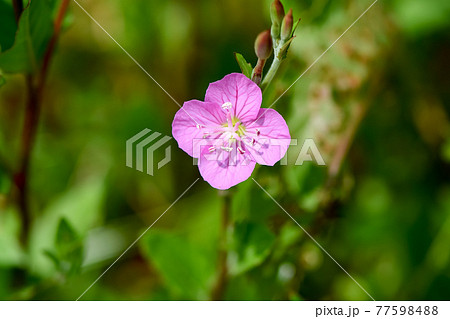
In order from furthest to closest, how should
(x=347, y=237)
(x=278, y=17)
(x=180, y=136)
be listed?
(x=347, y=237), (x=180, y=136), (x=278, y=17)

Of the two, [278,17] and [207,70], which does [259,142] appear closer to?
[278,17]

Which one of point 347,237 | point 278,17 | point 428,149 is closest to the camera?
point 278,17

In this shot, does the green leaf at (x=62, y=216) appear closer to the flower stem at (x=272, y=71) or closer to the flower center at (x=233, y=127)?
the flower center at (x=233, y=127)

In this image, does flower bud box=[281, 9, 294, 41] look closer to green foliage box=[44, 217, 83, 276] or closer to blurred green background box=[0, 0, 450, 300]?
blurred green background box=[0, 0, 450, 300]

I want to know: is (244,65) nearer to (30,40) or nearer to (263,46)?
(263,46)

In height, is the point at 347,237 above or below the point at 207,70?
below

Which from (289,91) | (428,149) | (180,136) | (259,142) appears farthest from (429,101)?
(180,136)

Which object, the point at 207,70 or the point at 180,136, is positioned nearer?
the point at 180,136
